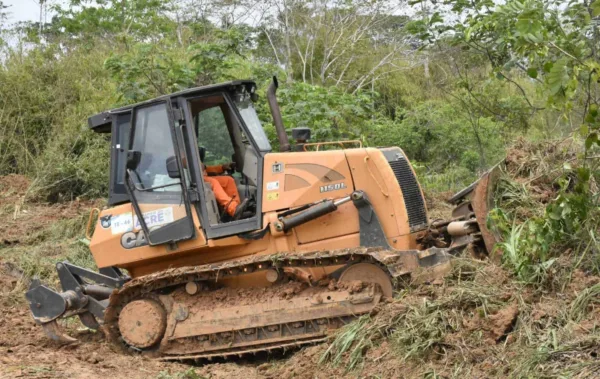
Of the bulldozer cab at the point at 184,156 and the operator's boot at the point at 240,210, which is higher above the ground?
the bulldozer cab at the point at 184,156

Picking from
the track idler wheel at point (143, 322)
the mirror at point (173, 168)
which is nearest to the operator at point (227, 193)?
the mirror at point (173, 168)

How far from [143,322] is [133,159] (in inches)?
61.2

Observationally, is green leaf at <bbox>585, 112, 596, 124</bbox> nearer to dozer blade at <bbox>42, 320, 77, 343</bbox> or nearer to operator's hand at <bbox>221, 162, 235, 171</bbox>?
operator's hand at <bbox>221, 162, 235, 171</bbox>

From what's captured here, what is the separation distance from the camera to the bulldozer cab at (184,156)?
24.9 feet

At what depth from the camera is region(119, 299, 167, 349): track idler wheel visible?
7629 mm

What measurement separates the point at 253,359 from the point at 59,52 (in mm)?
14029

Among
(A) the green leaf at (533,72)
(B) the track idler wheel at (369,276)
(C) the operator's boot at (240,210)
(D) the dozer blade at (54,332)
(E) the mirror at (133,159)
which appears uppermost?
(A) the green leaf at (533,72)

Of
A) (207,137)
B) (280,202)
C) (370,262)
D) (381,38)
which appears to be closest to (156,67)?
(207,137)

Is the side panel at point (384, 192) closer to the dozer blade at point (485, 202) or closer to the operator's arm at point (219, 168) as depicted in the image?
the dozer blade at point (485, 202)

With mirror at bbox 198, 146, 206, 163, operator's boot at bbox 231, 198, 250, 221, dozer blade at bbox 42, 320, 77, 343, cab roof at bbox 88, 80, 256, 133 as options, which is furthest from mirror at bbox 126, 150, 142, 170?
dozer blade at bbox 42, 320, 77, 343

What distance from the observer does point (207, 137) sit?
806 centimetres

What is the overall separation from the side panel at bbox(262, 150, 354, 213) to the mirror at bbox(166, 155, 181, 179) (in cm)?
84

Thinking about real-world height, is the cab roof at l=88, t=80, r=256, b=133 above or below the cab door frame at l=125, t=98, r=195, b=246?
above

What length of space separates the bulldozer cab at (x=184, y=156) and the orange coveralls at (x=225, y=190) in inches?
2.5
